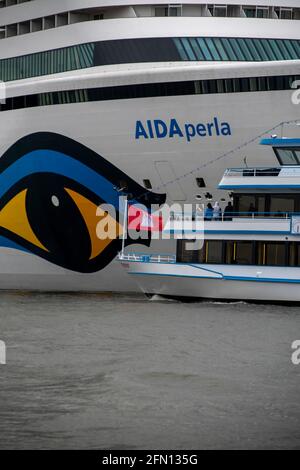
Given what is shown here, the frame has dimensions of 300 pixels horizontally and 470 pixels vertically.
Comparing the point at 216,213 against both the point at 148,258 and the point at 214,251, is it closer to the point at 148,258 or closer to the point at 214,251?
the point at 214,251

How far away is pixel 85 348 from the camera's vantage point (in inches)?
1056

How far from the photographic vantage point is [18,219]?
134ft

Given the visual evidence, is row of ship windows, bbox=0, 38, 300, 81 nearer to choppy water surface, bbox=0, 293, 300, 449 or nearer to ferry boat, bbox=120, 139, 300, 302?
ferry boat, bbox=120, 139, 300, 302

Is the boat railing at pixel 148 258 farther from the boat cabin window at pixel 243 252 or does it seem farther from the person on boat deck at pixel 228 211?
the person on boat deck at pixel 228 211

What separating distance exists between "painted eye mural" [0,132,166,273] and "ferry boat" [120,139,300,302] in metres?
2.01

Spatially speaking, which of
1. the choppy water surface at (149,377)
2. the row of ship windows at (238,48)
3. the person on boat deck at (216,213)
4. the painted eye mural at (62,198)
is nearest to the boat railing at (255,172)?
the person on boat deck at (216,213)

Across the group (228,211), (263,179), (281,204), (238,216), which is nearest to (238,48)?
(263,179)

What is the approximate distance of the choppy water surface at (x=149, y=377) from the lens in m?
19.0

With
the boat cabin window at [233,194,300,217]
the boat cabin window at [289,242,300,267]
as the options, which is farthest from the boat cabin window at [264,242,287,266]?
the boat cabin window at [233,194,300,217]

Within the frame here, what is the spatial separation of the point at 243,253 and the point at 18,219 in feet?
27.6

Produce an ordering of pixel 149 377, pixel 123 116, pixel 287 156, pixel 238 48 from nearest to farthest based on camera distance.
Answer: pixel 149 377 < pixel 287 156 < pixel 123 116 < pixel 238 48

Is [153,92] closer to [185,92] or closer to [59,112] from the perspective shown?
[185,92]

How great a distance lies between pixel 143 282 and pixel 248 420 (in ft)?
54.5

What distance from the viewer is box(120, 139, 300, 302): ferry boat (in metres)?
35.1
